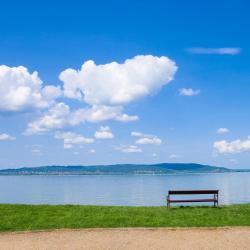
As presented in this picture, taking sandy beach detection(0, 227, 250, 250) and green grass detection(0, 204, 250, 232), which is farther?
green grass detection(0, 204, 250, 232)

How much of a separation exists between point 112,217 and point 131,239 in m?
4.40

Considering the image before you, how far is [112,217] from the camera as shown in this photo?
1892 centimetres

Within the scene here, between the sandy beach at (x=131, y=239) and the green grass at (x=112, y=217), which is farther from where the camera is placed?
the green grass at (x=112, y=217)

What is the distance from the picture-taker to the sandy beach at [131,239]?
13680mm

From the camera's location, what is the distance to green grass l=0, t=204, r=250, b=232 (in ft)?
57.2

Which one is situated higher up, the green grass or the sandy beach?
the green grass

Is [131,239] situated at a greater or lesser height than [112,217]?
lesser

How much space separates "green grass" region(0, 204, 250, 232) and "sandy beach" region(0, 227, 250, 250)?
1246 millimetres

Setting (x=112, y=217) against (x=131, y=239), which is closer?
(x=131, y=239)

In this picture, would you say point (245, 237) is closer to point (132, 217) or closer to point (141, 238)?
point (141, 238)

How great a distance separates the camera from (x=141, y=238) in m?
14.8

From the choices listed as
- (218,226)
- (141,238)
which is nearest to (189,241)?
(141,238)

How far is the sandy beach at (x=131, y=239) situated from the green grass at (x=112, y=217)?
1.25 metres

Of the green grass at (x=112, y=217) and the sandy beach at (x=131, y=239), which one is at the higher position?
the green grass at (x=112, y=217)
